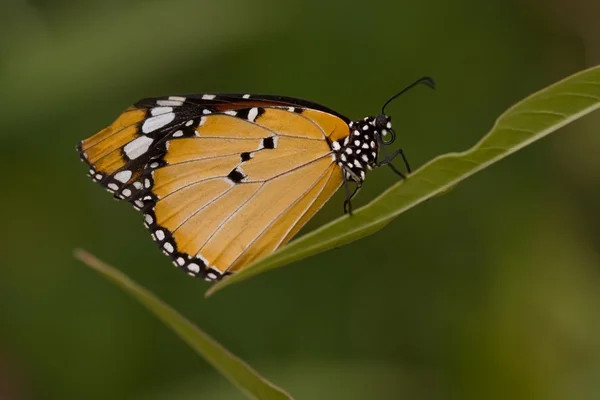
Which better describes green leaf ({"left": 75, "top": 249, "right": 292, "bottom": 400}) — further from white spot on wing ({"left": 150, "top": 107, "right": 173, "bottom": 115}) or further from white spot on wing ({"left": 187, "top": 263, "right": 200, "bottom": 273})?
white spot on wing ({"left": 150, "top": 107, "right": 173, "bottom": 115})

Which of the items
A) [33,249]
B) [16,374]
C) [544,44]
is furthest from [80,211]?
[544,44]

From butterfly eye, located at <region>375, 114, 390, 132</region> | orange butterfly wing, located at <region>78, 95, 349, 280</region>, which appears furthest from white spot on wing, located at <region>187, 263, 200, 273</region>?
butterfly eye, located at <region>375, 114, 390, 132</region>

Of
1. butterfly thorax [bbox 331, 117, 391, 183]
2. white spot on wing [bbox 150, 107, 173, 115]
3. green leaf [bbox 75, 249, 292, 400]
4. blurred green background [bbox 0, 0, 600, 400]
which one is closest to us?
green leaf [bbox 75, 249, 292, 400]

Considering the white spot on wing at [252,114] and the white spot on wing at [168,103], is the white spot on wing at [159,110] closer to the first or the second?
the white spot on wing at [168,103]

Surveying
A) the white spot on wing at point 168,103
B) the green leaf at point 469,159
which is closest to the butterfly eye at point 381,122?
the white spot on wing at point 168,103

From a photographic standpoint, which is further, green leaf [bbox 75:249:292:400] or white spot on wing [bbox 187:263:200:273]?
white spot on wing [bbox 187:263:200:273]

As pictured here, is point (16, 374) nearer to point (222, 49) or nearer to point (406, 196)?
point (222, 49)

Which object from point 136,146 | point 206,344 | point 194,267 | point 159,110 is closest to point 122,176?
point 136,146

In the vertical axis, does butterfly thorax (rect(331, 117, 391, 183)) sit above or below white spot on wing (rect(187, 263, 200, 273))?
above
